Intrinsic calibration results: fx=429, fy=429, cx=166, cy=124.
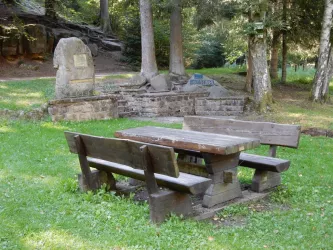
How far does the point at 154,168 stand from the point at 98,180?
137 centimetres

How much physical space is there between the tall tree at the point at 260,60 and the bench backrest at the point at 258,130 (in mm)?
7716

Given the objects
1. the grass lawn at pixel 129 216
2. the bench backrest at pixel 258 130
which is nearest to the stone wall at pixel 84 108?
the grass lawn at pixel 129 216

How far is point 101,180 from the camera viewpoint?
537cm

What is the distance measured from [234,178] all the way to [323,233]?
1.29 meters

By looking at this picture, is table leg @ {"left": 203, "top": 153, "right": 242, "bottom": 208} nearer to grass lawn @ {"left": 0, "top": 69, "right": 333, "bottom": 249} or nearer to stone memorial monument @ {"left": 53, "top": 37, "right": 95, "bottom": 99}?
grass lawn @ {"left": 0, "top": 69, "right": 333, "bottom": 249}

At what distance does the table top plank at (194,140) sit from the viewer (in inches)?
181

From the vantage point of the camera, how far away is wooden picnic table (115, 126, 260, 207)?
468cm

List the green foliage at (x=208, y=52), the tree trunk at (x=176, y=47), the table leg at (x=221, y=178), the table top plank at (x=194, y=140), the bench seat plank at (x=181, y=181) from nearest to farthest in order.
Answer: the bench seat plank at (x=181, y=181), the table top plank at (x=194, y=140), the table leg at (x=221, y=178), the tree trunk at (x=176, y=47), the green foliage at (x=208, y=52)

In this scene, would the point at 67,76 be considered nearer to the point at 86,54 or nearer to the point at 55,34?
the point at 86,54

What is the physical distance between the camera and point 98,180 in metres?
5.34

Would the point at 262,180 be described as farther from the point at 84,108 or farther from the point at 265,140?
the point at 84,108

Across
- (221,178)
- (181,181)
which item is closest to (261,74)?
(221,178)

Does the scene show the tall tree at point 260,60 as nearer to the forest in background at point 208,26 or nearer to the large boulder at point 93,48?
the forest in background at point 208,26

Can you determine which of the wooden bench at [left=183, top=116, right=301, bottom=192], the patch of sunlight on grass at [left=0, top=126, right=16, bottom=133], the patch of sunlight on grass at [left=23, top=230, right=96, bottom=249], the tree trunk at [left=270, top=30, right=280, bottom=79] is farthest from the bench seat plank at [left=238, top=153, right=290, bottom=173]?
the tree trunk at [left=270, top=30, right=280, bottom=79]
